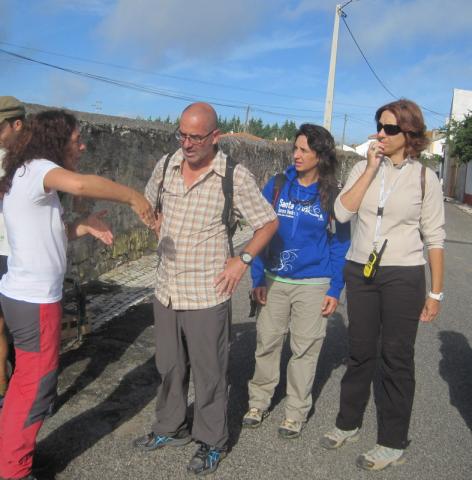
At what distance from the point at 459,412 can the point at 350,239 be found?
153 cm

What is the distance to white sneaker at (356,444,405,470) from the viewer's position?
3.08 metres

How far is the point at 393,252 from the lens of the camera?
299 cm

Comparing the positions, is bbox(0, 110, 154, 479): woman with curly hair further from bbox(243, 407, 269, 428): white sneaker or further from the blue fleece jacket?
bbox(243, 407, 269, 428): white sneaker

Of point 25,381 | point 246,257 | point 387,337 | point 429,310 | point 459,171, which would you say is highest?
point 459,171

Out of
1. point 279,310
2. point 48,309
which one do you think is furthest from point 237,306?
point 48,309

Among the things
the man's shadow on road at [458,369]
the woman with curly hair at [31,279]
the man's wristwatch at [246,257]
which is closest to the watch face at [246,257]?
the man's wristwatch at [246,257]

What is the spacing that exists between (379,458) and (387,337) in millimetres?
700

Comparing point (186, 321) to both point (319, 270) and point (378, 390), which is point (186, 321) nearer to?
point (319, 270)

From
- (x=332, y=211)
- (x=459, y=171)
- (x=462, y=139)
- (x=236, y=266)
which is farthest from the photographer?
(x=459, y=171)

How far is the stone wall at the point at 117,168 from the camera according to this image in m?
6.25

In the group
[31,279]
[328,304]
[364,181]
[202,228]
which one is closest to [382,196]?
[364,181]

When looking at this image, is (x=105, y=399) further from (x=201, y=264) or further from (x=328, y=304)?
(x=328, y=304)

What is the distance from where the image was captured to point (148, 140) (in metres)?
7.82

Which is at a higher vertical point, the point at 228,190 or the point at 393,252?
the point at 228,190
